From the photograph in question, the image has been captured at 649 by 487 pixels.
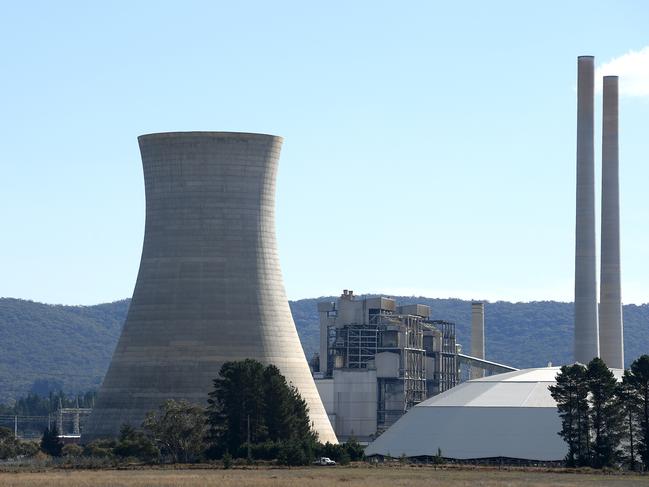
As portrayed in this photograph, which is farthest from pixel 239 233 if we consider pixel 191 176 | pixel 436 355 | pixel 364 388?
pixel 436 355

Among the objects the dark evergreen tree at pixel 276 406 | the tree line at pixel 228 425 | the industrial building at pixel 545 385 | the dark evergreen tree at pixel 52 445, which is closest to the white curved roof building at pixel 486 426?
the industrial building at pixel 545 385

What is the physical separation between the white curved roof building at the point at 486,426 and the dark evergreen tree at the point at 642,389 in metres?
5.91

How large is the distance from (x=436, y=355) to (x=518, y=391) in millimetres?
27465

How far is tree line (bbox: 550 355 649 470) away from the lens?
6222cm

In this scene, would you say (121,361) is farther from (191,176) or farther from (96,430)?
(191,176)

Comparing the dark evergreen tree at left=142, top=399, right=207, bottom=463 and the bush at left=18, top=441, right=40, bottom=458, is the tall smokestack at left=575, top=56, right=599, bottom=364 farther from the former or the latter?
the bush at left=18, top=441, right=40, bottom=458

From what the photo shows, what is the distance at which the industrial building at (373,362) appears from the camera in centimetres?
9712

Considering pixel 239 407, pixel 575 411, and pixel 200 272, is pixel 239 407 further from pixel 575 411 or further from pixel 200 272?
pixel 575 411

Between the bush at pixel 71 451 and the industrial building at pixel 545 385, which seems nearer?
the industrial building at pixel 545 385

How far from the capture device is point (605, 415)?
62875 millimetres

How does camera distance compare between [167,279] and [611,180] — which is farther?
[611,180]

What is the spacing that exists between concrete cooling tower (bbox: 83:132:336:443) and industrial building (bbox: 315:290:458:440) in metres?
25.0

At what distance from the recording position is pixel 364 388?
97062 millimetres

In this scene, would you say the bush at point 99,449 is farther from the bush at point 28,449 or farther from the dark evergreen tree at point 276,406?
the bush at point 28,449
